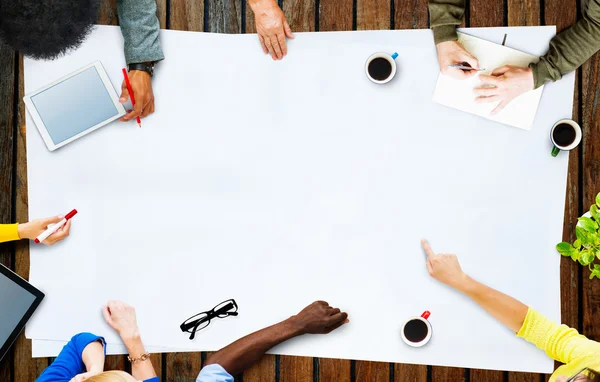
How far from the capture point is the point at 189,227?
54.1 inches

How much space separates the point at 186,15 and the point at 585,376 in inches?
53.8

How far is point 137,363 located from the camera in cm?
135

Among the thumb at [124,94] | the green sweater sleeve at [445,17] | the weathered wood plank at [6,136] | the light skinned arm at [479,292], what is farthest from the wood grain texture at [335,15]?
the weathered wood plank at [6,136]

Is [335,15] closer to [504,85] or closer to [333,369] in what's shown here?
[504,85]

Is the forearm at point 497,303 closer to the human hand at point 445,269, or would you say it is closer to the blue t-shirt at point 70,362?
the human hand at point 445,269

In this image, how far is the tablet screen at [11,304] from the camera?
134cm

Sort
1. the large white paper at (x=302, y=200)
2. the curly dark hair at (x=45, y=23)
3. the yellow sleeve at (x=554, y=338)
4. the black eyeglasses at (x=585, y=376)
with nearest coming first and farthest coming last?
1. the curly dark hair at (x=45, y=23)
2. the black eyeglasses at (x=585, y=376)
3. the yellow sleeve at (x=554, y=338)
4. the large white paper at (x=302, y=200)

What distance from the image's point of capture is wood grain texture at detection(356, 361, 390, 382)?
139cm

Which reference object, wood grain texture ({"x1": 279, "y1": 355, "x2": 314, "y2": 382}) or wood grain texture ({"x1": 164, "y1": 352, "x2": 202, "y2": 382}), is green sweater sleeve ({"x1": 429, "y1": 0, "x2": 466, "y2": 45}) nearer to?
wood grain texture ({"x1": 279, "y1": 355, "x2": 314, "y2": 382})

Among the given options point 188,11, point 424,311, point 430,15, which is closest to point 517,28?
point 430,15

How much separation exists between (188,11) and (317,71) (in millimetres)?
414

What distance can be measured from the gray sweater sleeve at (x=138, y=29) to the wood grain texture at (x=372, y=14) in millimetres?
564

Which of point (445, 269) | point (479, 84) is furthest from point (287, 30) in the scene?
point (445, 269)

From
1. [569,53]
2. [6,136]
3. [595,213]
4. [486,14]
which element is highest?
[486,14]
